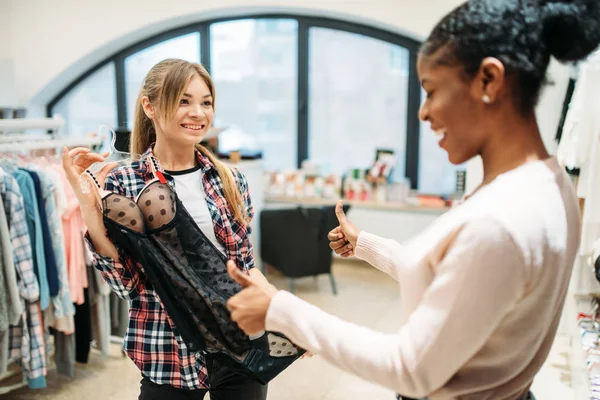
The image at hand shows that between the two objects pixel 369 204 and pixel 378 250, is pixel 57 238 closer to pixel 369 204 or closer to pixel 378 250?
pixel 378 250

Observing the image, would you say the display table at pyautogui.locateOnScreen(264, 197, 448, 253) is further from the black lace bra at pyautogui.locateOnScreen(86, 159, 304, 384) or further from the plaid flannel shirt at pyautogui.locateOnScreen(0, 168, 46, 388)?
the black lace bra at pyautogui.locateOnScreen(86, 159, 304, 384)

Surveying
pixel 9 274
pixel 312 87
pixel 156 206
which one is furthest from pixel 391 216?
pixel 156 206

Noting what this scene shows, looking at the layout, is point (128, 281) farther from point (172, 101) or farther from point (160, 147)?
point (172, 101)

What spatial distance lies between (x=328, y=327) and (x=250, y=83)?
5.10 metres

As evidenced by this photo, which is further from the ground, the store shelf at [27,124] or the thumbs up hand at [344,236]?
the store shelf at [27,124]

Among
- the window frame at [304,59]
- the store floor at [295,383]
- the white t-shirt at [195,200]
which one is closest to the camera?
the white t-shirt at [195,200]

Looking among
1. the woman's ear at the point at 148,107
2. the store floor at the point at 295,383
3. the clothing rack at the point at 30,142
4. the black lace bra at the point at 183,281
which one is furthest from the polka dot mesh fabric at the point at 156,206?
A: the store floor at the point at 295,383

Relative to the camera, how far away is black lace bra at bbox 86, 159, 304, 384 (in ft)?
4.48

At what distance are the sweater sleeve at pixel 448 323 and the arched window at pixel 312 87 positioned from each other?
4.43 m

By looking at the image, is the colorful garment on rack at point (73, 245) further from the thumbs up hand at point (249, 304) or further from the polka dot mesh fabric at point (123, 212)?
the thumbs up hand at point (249, 304)

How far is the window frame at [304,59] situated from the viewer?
516cm

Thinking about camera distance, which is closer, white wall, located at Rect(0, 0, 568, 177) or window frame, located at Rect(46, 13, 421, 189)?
white wall, located at Rect(0, 0, 568, 177)

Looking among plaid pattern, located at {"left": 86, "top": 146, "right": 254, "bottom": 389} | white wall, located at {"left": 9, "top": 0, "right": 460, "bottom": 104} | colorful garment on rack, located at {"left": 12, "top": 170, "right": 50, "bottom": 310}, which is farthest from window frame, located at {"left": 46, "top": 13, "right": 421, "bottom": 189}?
plaid pattern, located at {"left": 86, "top": 146, "right": 254, "bottom": 389}

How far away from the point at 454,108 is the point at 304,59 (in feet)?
15.8
